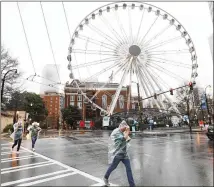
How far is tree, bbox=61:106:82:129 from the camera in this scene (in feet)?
47.6

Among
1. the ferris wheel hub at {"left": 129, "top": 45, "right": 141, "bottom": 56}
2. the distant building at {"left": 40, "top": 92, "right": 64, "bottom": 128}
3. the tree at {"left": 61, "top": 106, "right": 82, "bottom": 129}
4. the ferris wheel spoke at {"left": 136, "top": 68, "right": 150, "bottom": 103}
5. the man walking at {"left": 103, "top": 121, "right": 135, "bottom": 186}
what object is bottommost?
the man walking at {"left": 103, "top": 121, "right": 135, "bottom": 186}

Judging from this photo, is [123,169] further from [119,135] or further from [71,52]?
[71,52]

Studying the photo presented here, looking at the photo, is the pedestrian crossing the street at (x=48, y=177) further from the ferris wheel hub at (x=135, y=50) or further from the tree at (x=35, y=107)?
the tree at (x=35, y=107)

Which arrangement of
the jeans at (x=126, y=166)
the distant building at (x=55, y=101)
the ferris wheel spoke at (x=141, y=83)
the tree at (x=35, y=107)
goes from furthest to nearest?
the tree at (x=35, y=107), the ferris wheel spoke at (x=141, y=83), the distant building at (x=55, y=101), the jeans at (x=126, y=166)

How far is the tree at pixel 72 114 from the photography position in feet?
47.6

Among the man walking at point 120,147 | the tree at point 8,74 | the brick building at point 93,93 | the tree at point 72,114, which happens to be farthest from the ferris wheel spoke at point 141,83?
the man walking at point 120,147

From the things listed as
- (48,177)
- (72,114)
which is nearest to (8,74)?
(72,114)

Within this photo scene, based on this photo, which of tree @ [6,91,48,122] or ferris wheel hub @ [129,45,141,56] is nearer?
ferris wheel hub @ [129,45,141,56]

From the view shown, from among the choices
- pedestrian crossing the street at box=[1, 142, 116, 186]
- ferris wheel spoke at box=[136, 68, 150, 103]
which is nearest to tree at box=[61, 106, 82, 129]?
ferris wheel spoke at box=[136, 68, 150, 103]

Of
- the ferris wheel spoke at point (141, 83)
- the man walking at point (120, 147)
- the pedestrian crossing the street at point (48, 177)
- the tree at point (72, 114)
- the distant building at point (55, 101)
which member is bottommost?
the pedestrian crossing the street at point (48, 177)

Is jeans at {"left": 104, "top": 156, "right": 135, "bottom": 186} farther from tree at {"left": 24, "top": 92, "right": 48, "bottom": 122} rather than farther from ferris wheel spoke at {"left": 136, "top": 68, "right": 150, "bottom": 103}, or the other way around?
tree at {"left": 24, "top": 92, "right": 48, "bottom": 122}

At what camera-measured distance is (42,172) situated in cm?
517

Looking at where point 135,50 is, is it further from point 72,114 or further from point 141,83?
point 72,114

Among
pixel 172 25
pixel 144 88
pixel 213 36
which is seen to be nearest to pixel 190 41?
pixel 172 25
